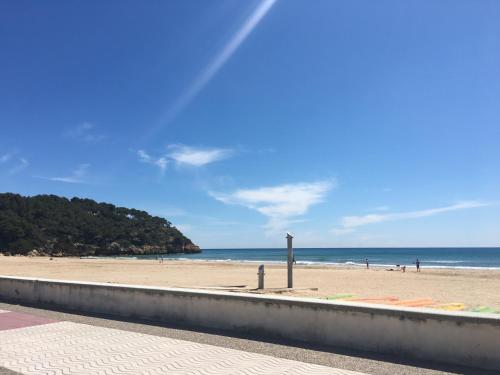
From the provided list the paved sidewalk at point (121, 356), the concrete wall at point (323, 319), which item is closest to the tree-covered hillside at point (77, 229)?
the concrete wall at point (323, 319)

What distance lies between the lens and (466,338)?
4.81 meters

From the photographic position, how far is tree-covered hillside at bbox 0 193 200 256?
92.5m

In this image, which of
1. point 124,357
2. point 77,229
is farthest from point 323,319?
point 77,229

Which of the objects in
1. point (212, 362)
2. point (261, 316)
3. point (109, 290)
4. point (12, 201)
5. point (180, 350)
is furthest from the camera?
point (12, 201)

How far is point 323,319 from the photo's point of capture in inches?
230

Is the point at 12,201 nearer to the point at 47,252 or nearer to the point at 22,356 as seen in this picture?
the point at 47,252

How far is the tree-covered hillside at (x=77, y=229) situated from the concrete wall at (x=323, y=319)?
3578 inches

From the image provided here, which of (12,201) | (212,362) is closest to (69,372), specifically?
(212,362)

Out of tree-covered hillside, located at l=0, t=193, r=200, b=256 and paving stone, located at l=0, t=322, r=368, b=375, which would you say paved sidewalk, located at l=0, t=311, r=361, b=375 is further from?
tree-covered hillside, located at l=0, t=193, r=200, b=256

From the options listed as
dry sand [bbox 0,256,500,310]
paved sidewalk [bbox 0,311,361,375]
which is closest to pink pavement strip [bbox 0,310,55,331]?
paved sidewalk [bbox 0,311,361,375]

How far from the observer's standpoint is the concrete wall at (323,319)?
15.7 feet

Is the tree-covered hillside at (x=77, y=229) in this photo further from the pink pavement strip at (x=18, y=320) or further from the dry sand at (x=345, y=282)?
the pink pavement strip at (x=18, y=320)

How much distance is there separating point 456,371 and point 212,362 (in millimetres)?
2590

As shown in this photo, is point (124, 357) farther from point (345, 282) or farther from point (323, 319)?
point (345, 282)
